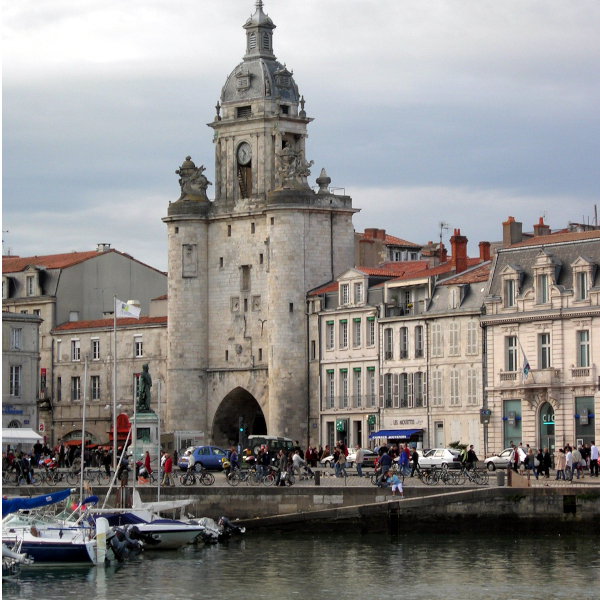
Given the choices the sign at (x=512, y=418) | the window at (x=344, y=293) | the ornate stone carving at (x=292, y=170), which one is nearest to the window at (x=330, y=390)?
the window at (x=344, y=293)

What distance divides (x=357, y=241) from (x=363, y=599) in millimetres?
59020

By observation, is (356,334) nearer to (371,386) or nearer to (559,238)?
(371,386)

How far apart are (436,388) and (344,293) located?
8248 mm

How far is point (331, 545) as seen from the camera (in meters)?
51.0

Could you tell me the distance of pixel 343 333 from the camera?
83188mm

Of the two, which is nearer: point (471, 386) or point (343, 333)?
point (471, 386)

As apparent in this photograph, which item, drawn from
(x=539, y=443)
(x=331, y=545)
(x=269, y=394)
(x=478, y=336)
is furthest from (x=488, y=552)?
(x=269, y=394)

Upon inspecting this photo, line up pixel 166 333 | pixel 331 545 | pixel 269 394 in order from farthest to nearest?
pixel 166 333
pixel 269 394
pixel 331 545

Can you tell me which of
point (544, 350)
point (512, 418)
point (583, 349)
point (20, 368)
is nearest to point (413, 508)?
point (583, 349)

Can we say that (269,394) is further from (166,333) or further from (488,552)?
(488,552)

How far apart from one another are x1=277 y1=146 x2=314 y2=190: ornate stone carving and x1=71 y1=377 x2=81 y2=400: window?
62.8 feet

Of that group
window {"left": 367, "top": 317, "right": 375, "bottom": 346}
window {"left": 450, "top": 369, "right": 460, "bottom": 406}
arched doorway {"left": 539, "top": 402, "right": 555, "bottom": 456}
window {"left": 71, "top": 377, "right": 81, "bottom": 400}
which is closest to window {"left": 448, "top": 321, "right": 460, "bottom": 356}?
window {"left": 450, "top": 369, "right": 460, "bottom": 406}

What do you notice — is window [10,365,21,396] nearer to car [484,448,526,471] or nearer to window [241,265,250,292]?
window [241,265,250,292]

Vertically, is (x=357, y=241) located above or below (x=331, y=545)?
above
